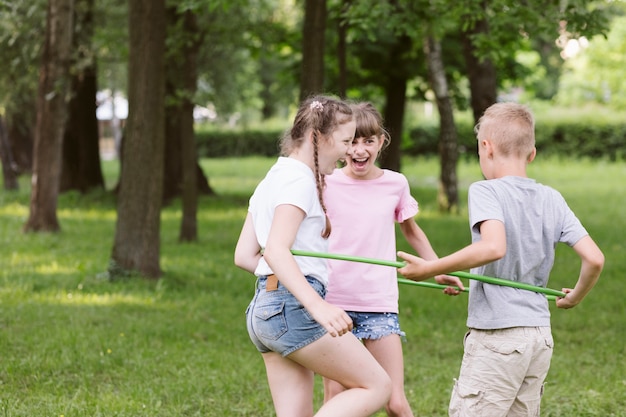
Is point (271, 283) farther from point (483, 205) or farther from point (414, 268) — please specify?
point (483, 205)

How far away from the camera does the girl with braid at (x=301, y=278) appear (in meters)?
3.64

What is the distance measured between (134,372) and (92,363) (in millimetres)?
389

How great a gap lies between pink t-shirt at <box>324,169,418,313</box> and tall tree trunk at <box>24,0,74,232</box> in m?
10.3

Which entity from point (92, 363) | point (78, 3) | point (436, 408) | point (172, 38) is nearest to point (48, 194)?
point (172, 38)

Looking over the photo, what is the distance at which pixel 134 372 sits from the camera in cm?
689

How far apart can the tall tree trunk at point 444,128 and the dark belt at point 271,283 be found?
548 inches

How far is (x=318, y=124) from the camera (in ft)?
12.7

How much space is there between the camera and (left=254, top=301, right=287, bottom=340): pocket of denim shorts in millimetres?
3711

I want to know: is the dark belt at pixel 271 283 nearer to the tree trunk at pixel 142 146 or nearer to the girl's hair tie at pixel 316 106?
the girl's hair tie at pixel 316 106

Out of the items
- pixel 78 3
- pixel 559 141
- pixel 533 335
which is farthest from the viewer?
pixel 559 141

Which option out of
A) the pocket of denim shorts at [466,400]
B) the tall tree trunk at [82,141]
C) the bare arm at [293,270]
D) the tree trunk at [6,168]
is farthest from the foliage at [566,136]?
the bare arm at [293,270]

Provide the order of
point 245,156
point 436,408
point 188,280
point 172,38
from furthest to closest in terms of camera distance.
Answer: point 245,156
point 172,38
point 188,280
point 436,408

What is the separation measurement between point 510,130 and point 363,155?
1048 millimetres

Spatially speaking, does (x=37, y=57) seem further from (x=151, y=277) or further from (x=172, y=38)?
(x=151, y=277)
